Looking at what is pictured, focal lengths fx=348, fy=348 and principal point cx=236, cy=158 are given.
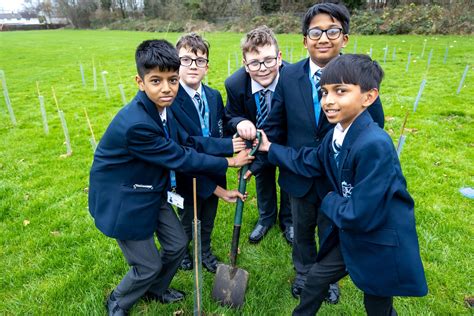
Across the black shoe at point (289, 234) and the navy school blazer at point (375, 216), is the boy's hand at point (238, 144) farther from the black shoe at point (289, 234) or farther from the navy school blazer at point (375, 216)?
the black shoe at point (289, 234)

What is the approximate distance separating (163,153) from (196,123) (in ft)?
2.06

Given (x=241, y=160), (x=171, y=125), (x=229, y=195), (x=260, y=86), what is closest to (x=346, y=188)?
(x=241, y=160)

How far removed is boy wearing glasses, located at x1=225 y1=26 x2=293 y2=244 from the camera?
2.89 m

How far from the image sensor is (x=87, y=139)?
6703mm

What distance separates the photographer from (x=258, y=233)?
3.74 meters

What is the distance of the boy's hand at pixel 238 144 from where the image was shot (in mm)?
2812

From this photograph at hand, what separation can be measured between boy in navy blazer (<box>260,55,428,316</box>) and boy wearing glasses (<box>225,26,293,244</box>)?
2.97ft

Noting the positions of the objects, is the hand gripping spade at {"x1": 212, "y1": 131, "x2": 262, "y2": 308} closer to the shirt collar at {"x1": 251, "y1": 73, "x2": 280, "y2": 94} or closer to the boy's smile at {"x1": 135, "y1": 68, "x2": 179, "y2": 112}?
the shirt collar at {"x1": 251, "y1": 73, "x2": 280, "y2": 94}

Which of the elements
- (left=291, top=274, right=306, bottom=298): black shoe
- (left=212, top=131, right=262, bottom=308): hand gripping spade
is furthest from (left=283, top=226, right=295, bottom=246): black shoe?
(left=212, top=131, right=262, bottom=308): hand gripping spade

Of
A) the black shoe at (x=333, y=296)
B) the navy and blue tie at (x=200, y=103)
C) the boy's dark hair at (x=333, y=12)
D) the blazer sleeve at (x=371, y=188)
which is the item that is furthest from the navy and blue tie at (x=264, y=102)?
the black shoe at (x=333, y=296)

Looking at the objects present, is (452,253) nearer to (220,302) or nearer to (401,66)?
(220,302)

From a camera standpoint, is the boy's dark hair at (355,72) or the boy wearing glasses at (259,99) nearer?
the boy's dark hair at (355,72)

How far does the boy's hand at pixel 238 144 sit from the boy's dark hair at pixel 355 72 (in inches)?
40.9

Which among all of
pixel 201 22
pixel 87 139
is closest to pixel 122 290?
pixel 87 139
